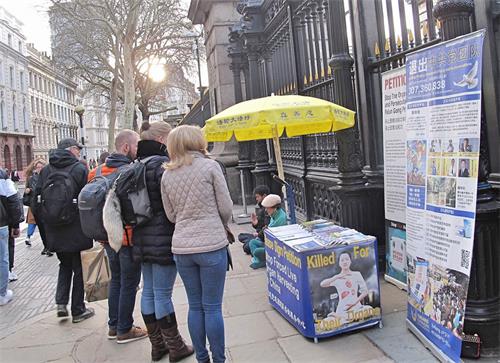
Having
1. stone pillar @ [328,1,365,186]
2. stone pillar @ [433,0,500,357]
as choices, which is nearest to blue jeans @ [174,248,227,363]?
stone pillar @ [433,0,500,357]

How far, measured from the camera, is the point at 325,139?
6.55 metres

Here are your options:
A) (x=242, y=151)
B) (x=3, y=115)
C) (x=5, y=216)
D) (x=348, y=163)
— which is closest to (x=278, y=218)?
(x=348, y=163)

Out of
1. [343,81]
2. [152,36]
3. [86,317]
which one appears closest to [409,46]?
[343,81]

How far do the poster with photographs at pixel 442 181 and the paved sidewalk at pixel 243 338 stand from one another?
1.10ft

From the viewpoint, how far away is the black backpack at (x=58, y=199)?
4.58 metres

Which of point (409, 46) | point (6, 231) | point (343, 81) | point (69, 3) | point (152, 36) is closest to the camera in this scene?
point (409, 46)

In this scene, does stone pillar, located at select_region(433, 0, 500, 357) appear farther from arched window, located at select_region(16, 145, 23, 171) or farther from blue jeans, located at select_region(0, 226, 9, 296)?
arched window, located at select_region(16, 145, 23, 171)

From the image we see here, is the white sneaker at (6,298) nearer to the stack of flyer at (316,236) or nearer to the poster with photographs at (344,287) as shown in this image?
the stack of flyer at (316,236)

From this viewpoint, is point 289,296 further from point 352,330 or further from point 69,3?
point 69,3

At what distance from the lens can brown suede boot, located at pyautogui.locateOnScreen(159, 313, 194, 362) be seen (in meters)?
3.54

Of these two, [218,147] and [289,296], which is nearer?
[289,296]

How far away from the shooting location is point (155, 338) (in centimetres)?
365

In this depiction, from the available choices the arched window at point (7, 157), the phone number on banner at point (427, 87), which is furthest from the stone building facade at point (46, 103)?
the phone number on banner at point (427, 87)

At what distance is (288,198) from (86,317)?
8.32ft
